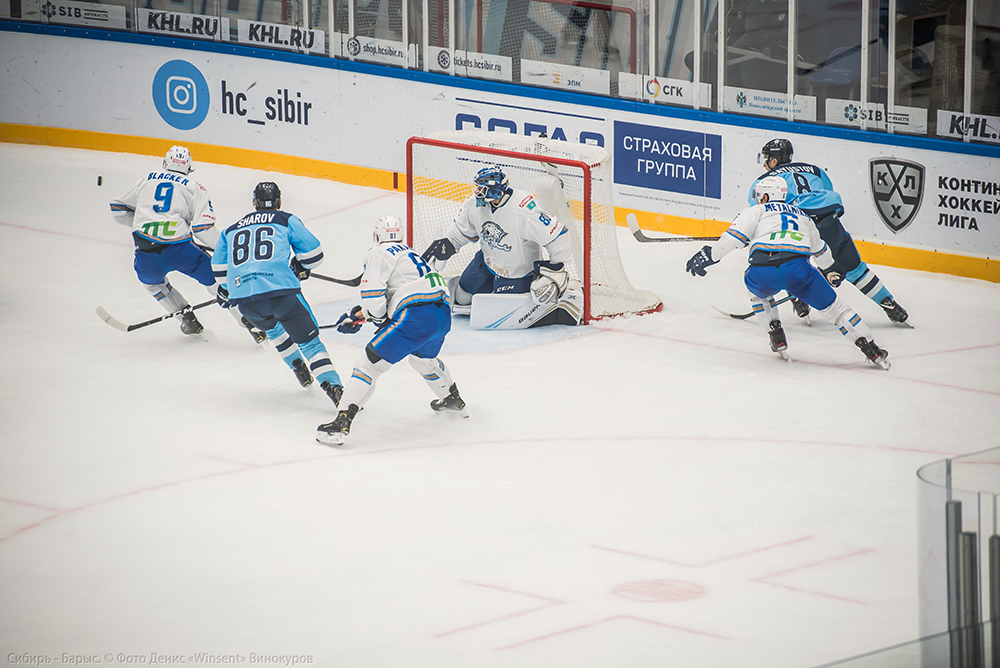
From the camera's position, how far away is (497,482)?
19.1ft

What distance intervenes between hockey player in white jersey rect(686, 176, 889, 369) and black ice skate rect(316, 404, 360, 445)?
2389mm

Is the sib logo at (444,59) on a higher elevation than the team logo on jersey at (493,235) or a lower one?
higher

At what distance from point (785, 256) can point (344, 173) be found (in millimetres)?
5619

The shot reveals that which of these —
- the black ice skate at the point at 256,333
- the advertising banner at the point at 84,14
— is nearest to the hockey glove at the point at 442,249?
the black ice skate at the point at 256,333

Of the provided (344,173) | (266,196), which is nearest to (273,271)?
(266,196)

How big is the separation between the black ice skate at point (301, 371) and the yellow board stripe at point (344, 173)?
2568 millimetres

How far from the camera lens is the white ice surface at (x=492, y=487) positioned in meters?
4.47

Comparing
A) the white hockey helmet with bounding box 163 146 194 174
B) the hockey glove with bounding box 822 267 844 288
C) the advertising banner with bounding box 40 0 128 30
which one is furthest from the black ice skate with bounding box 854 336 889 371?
the advertising banner with bounding box 40 0 128 30

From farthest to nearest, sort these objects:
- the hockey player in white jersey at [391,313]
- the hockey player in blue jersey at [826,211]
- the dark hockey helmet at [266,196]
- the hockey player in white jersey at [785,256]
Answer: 1. the hockey player in blue jersey at [826,211]
2. the hockey player in white jersey at [785,256]
3. the dark hockey helmet at [266,196]
4. the hockey player in white jersey at [391,313]

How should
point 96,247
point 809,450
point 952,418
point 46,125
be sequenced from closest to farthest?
point 809,450, point 952,418, point 96,247, point 46,125

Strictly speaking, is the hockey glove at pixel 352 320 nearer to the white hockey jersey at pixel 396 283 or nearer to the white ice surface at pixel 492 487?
the white hockey jersey at pixel 396 283

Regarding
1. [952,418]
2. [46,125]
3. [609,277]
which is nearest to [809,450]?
[952,418]

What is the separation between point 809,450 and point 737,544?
120 centimetres

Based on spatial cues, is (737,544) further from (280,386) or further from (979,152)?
(979,152)
